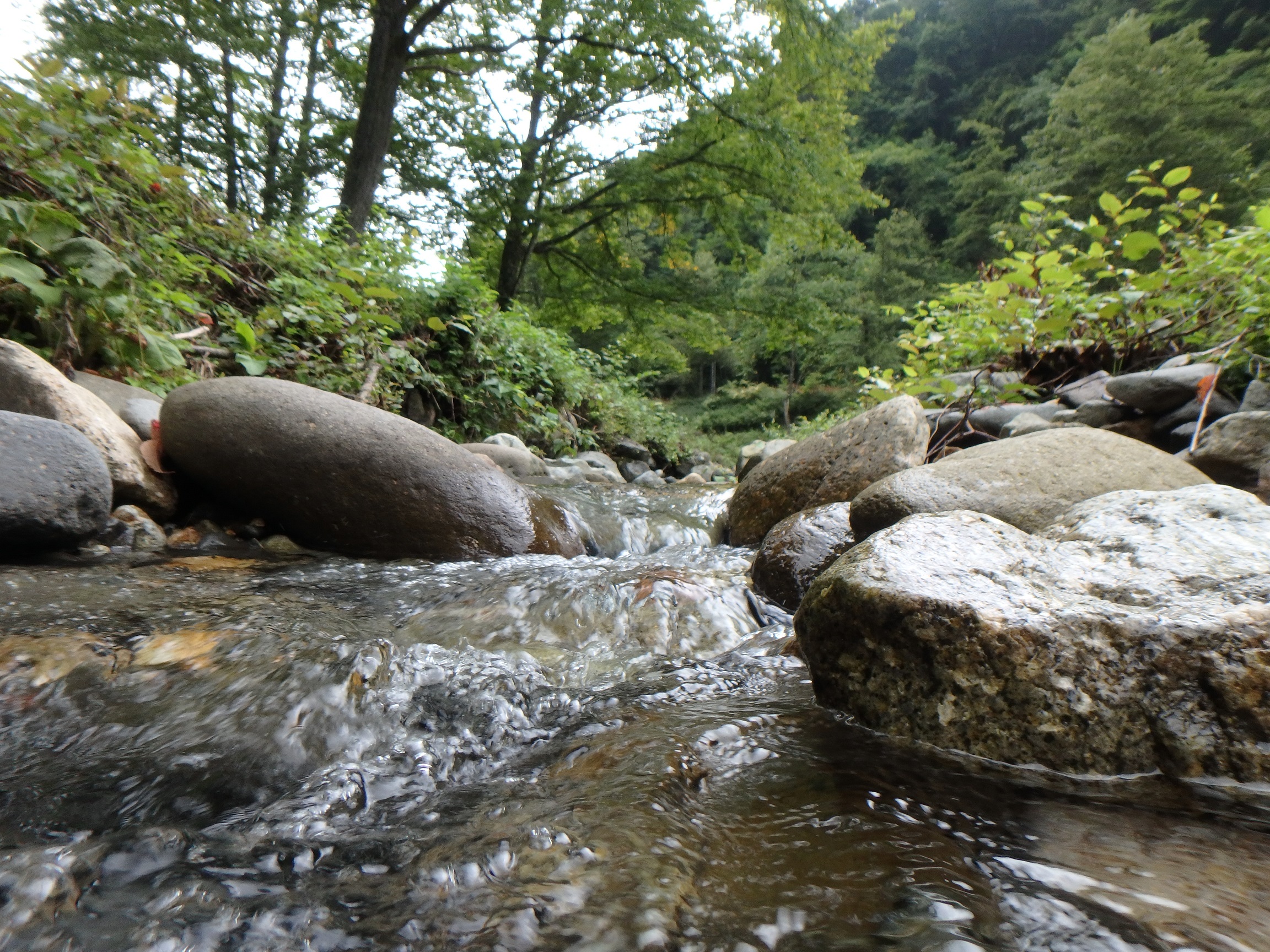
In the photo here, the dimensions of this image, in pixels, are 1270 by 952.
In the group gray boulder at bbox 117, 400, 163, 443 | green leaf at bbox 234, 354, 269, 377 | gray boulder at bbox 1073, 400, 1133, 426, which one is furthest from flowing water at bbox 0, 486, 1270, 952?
gray boulder at bbox 1073, 400, 1133, 426

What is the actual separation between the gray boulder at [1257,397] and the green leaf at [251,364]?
20.0 ft

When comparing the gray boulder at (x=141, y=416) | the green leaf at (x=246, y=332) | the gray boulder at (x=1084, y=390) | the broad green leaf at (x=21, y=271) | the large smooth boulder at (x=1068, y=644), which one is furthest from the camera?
the green leaf at (x=246, y=332)

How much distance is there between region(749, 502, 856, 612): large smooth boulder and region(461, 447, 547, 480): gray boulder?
322 centimetres

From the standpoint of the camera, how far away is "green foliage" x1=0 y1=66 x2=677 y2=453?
3.62m

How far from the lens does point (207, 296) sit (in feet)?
17.4

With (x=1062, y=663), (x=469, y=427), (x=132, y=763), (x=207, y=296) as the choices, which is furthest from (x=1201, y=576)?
(x=469, y=427)

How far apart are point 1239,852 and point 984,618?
54 cm

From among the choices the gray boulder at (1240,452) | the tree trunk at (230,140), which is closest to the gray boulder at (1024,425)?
the gray boulder at (1240,452)

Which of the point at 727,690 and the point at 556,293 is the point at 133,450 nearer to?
the point at 727,690

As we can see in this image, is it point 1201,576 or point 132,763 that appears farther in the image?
point 1201,576

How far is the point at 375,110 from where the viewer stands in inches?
303

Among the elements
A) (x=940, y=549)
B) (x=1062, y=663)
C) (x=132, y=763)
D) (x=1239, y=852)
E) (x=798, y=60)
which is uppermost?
(x=798, y=60)

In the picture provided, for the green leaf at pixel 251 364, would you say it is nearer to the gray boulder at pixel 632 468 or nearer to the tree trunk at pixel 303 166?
the gray boulder at pixel 632 468

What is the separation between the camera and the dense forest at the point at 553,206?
4133 millimetres
